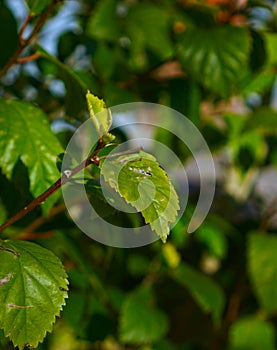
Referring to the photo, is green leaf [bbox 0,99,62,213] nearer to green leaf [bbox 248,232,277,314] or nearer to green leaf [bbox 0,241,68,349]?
green leaf [bbox 0,241,68,349]

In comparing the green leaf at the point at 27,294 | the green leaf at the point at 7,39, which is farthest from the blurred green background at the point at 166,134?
the green leaf at the point at 27,294

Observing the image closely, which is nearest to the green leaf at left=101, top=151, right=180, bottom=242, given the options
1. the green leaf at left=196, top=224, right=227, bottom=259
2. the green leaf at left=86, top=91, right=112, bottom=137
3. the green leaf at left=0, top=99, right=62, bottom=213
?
the green leaf at left=86, top=91, right=112, bottom=137

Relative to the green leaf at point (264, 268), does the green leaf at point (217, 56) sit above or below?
above

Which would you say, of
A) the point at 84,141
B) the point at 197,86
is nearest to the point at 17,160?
the point at 84,141

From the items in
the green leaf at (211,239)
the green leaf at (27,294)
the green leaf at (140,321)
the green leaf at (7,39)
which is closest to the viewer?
the green leaf at (27,294)

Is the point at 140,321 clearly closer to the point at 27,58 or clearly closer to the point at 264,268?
the point at 264,268

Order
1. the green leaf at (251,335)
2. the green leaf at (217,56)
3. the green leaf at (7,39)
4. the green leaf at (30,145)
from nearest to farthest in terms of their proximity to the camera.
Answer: the green leaf at (30,145) < the green leaf at (7,39) < the green leaf at (217,56) < the green leaf at (251,335)

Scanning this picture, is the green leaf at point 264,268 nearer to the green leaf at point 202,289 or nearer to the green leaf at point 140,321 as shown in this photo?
the green leaf at point 202,289
